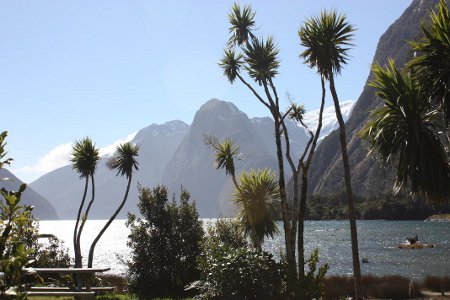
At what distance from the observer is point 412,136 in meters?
11.1

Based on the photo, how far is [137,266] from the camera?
20.0 m

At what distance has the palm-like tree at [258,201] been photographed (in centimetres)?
2044

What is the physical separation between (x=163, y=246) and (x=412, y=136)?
12.6 m

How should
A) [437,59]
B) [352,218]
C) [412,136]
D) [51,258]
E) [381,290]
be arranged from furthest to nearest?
[381,290]
[51,258]
[352,218]
[412,136]
[437,59]

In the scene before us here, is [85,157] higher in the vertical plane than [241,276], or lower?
higher

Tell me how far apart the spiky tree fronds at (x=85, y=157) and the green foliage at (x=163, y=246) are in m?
6.44

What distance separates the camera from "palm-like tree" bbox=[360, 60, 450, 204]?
36.2ft

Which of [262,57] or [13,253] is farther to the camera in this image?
[262,57]

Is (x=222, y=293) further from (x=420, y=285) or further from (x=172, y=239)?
(x=420, y=285)

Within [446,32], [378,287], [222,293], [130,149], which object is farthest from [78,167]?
[446,32]

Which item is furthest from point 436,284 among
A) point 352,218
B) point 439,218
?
point 439,218

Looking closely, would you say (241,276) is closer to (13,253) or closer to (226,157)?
(13,253)

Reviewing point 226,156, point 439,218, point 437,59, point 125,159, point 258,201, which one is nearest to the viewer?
point 437,59

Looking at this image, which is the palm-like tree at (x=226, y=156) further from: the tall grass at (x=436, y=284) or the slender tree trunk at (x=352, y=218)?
the tall grass at (x=436, y=284)
